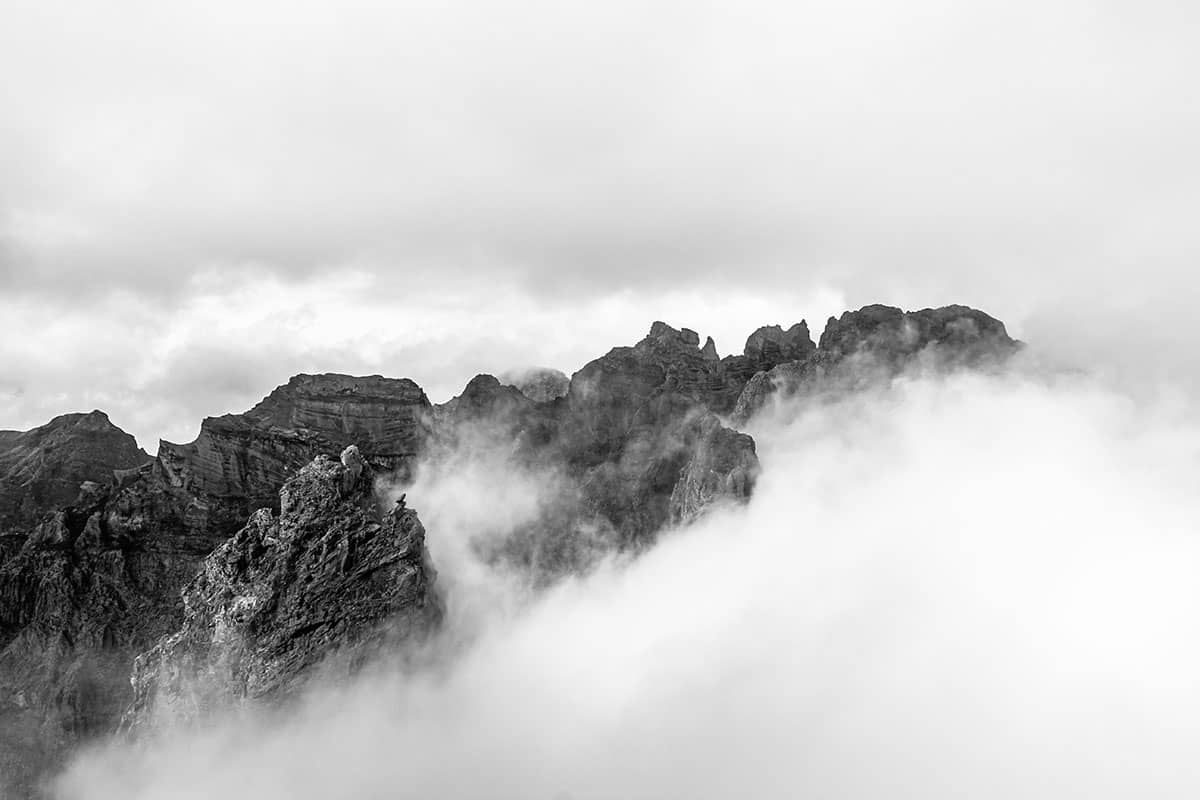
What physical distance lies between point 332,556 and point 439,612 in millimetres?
31762

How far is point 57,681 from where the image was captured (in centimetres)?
19100

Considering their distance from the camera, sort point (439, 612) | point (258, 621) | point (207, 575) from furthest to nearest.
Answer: point (439, 612), point (207, 575), point (258, 621)

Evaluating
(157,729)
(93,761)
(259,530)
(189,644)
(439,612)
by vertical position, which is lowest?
(93,761)

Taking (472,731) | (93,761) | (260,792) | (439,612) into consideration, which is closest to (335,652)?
(439,612)

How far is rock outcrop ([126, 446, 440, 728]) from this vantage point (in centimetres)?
15875

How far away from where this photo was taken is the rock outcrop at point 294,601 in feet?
521

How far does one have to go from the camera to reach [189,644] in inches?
6496

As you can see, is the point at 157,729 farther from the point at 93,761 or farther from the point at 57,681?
the point at 57,681

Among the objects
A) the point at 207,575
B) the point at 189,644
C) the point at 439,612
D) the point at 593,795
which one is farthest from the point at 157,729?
the point at 593,795

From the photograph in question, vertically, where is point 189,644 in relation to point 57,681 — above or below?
above

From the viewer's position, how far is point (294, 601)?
15950 cm

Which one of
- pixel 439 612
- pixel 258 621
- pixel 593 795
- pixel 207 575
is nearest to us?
pixel 258 621

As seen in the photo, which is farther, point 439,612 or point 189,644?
point 439,612

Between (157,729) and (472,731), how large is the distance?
2772 inches
